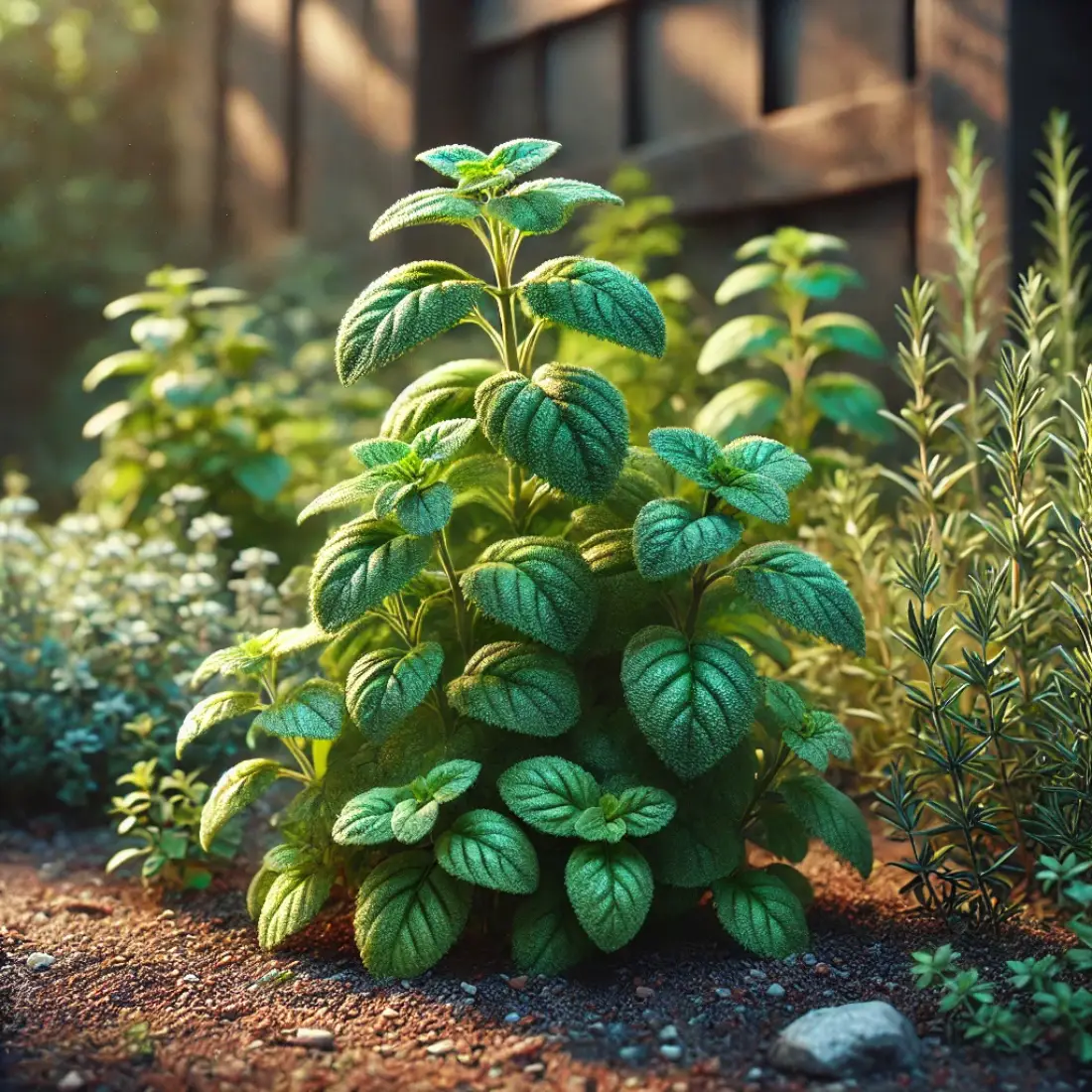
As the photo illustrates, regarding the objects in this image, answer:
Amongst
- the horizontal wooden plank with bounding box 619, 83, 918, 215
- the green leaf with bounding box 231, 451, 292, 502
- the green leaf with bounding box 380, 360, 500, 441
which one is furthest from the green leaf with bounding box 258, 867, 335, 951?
the horizontal wooden plank with bounding box 619, 83, 918, 215

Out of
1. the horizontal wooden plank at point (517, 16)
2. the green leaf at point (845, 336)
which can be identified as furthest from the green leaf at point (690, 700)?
the horizontal wooden plank at point (517, 16)

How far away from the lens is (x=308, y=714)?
6.44 ft

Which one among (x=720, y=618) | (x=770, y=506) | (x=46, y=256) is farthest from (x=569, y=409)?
(x=46, y=256)

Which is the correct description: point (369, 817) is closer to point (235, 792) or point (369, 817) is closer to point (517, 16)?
point (235, 792)

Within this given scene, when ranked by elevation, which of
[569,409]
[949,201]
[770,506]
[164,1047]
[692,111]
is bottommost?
[164,1047]

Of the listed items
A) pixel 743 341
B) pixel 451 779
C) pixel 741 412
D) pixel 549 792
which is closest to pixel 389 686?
pixel 451 779

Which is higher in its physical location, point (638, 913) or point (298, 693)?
point (298, 693)

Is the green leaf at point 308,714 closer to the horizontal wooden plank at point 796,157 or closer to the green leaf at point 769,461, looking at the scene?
the green leaf at point 769,461

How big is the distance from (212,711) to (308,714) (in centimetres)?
17

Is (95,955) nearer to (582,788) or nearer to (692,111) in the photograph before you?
(582,788)

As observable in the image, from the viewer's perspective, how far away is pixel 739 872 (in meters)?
2.02

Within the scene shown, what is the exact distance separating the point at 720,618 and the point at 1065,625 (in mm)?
563

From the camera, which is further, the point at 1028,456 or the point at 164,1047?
the point at 1028,456

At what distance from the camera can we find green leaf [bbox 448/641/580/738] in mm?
1867
